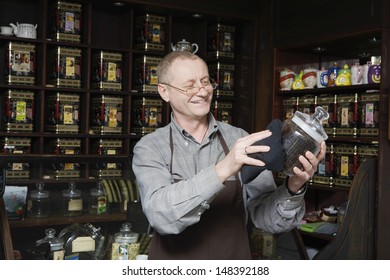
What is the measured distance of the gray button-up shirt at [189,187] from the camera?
1.20 m

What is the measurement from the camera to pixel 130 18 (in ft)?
13.6

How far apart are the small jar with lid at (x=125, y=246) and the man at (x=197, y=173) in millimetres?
388

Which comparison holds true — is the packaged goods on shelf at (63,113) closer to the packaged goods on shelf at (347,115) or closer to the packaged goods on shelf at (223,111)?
the packaged goods on shelf at (223,111)

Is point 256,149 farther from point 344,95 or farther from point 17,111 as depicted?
point 17,111

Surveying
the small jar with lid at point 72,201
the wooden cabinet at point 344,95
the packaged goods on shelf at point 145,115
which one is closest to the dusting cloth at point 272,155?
the small jar with lid at point 72,201

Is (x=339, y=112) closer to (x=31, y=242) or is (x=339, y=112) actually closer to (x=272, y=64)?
(x=272, y=64)

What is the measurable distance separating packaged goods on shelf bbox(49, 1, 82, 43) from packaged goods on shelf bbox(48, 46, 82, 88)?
3.4 inches

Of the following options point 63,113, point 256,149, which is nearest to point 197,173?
point 256,149

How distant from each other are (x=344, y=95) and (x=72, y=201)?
2.35 meters

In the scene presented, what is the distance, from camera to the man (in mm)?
1360

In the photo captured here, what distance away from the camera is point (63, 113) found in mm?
3910

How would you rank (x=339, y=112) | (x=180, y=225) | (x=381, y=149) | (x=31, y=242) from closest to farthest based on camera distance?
(x=180, y=225)
(x=31, y=242)
(x=381, y=149)
(x=339, y=112)
